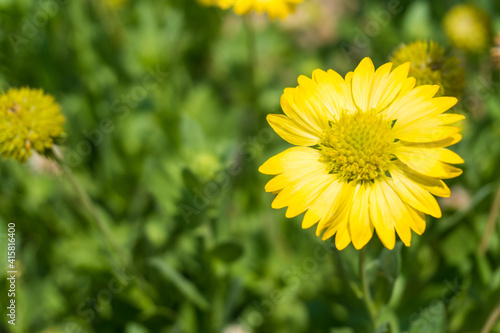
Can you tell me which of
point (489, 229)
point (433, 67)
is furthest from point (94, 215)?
point (489, 229)

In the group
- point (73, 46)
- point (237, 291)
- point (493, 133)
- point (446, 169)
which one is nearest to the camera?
point (446, 169)

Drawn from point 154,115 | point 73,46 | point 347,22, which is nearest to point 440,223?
point 154,115

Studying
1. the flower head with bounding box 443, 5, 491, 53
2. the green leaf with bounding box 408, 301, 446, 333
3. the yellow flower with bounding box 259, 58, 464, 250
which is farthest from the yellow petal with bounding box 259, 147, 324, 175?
the flower head with bounding box 443, 5, 491, 53

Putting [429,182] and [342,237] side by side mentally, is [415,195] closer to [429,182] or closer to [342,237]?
[429,182]

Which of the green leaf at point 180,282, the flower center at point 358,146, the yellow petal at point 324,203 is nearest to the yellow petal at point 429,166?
the flower center at point 358,146

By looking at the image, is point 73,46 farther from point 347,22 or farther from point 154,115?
point 347,22
